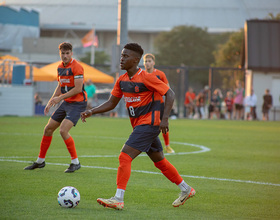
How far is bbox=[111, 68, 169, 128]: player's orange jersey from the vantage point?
6605 millimetres

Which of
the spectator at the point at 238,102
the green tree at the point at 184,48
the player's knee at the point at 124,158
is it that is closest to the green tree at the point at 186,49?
the green tree at the point at 184,48

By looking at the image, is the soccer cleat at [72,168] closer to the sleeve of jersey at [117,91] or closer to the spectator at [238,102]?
the sleeve of jersey at [117,91]

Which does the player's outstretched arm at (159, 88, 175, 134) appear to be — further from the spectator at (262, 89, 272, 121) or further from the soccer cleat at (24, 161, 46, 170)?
the spectator at (262, 89, 272, 121)

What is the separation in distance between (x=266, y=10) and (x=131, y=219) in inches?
3413

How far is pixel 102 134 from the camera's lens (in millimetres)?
17938

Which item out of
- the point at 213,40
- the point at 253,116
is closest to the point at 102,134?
the point at 253,116

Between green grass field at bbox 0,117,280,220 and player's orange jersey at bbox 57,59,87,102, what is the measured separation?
1.34 metres

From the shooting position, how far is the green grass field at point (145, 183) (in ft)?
20.6

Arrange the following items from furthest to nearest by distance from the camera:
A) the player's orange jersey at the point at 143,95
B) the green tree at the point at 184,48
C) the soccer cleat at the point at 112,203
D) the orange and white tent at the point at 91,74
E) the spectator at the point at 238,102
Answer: the green tree at the point at 184,48, the spectator at the point at 238,102, the orange and white tent at the point at 91,74, the player's orange jersey at the point at 143,95, the soccer cleat at the point at 112,203

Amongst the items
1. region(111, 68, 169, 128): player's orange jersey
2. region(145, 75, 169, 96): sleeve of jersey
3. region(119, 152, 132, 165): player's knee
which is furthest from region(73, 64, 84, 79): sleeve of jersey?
region(119, 152, 132, 165): player's knee

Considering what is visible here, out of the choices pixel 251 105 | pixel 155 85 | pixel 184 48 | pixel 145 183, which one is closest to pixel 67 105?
pixel 145 183

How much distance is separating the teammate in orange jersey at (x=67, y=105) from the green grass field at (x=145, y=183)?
1.05 ft

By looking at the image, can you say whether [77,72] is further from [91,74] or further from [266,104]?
[266,104]

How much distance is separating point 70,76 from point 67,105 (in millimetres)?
542
